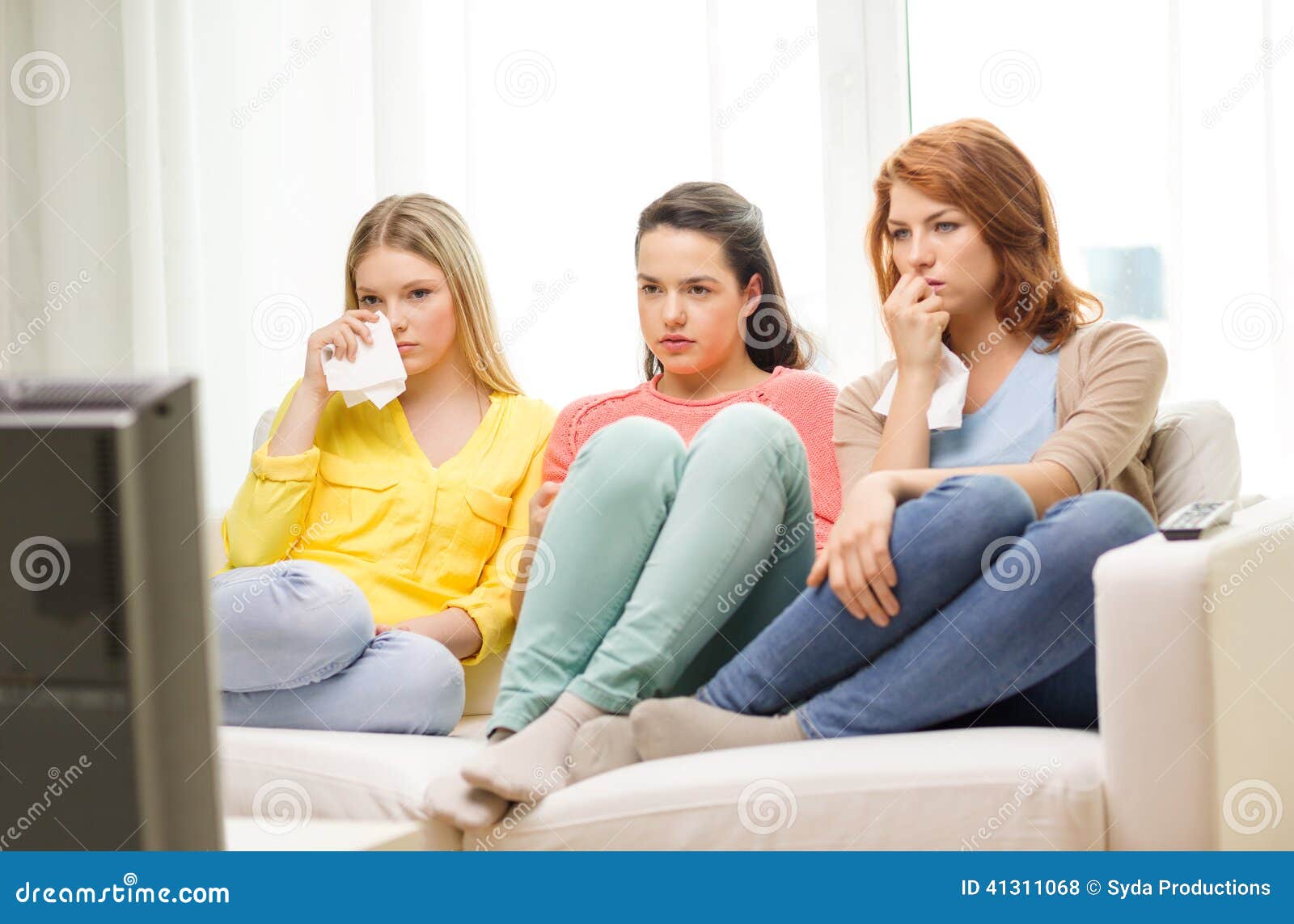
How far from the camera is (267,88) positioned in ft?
9.12

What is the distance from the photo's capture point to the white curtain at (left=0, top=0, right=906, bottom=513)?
2438mm

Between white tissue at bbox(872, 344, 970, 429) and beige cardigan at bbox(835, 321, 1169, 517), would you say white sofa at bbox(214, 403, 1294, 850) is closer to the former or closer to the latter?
beige cardigan at bbox(835, 321, 1169, 517)

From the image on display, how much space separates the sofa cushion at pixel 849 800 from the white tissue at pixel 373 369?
2.74 feet

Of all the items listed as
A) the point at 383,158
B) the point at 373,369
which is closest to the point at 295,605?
the point at 373,369

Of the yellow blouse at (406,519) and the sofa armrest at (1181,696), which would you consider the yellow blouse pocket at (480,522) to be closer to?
the yellow blouse at (406,519)

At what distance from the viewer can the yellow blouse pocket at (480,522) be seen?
5.88 feet

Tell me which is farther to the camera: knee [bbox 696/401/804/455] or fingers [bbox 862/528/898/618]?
knee [bbox 696/401/804/455]

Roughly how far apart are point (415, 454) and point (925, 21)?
1309 millimetres

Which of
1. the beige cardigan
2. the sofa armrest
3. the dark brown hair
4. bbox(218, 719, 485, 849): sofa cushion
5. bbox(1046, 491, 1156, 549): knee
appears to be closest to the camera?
the sofa armrest

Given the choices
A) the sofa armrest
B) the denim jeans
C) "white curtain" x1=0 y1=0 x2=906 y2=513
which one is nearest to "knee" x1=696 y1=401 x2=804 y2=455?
the denim jeans

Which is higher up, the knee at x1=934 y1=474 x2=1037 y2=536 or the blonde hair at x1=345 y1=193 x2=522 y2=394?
the blonde hair at x1=345 y1=193 x2=522 y2=394

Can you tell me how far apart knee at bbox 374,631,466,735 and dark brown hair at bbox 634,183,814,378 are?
68 centimetres

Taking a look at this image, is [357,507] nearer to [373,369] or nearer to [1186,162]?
[373,369]
